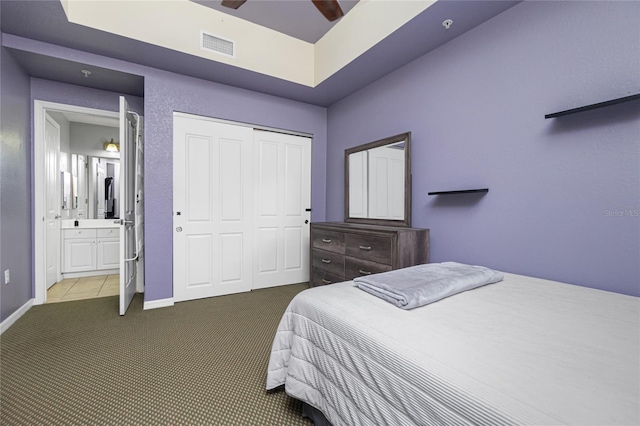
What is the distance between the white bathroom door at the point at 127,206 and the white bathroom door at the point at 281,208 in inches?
56.2

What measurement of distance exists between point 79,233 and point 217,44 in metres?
3.72

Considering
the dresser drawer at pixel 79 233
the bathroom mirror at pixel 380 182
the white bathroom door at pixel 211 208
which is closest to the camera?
the bathroom mirror at pixel 380 182

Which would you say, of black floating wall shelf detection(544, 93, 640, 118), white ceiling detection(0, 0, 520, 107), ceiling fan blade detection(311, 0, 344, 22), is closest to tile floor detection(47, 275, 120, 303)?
white ceiling detection(0, 0, 520, 107)

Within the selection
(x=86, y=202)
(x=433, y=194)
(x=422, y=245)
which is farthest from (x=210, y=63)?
(x=86, y=202)

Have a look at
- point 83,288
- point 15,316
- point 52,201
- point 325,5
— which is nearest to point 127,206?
point 15,316

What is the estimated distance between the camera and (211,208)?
11.3ft

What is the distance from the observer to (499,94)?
6.96 feet

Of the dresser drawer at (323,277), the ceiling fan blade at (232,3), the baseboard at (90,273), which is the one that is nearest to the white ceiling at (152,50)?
the ceiling fan blade at (232,3)

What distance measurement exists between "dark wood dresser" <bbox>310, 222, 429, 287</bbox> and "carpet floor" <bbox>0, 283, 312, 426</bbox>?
753 millimetres

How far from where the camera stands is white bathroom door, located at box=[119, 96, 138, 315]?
9.20 feet

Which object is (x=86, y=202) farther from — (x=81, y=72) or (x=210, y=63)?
(x=210, y=63)

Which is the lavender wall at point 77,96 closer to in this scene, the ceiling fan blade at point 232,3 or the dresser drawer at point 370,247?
the ceiling fan blade at point 232,3

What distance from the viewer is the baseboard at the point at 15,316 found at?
2.47m

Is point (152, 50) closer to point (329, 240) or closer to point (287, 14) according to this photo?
point (287, 14)
